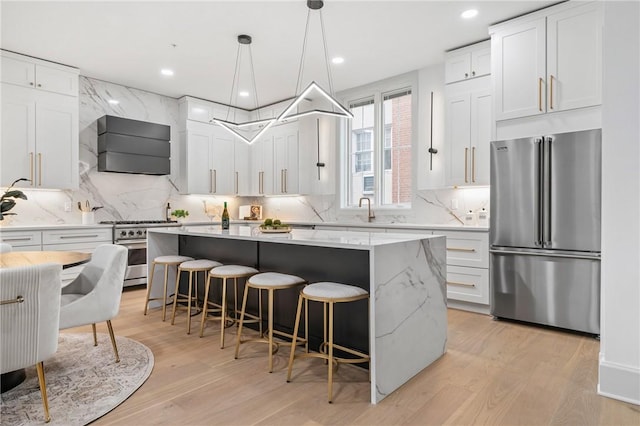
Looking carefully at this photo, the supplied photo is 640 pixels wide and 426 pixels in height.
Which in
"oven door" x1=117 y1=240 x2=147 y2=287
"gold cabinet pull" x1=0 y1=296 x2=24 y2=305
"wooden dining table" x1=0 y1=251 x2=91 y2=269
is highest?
"wooden dining table" x1=0 y1=251 x2=91 y2=269

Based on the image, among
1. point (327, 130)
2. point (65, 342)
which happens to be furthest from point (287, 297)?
point (327, 130)

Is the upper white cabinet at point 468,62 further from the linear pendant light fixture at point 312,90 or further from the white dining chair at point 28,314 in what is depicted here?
the white dining chair at point 28,314

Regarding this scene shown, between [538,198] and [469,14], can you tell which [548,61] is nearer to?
[469,14]

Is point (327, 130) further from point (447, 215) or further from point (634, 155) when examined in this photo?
point (634, 155)

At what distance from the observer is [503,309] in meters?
3.59

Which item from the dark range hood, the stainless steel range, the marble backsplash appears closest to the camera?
the marble backsplash

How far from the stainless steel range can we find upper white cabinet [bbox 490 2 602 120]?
4548 mm

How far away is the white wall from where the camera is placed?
210 centimetres

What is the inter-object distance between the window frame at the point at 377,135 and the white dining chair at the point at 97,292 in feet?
11.6

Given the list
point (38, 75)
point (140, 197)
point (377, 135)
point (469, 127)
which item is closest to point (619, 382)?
point (469, 127)

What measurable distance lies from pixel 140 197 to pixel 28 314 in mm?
4272

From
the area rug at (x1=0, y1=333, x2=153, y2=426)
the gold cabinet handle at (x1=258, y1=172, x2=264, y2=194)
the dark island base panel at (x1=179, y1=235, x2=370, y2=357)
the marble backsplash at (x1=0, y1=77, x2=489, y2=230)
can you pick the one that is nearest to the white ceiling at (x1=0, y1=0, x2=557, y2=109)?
the marble backsplash at (x1=0, y1=77, x2=489, y2=230)

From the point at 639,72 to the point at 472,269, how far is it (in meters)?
2.28

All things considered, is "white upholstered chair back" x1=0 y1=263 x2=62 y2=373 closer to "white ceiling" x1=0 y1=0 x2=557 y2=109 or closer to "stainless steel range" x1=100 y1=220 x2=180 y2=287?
"white ceiling" x1=0 y1=0 x2=557 y2=109
